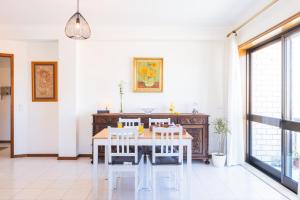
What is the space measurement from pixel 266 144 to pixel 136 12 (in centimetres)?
323

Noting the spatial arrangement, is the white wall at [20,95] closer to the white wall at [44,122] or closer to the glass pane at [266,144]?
the white wall at [44,122]

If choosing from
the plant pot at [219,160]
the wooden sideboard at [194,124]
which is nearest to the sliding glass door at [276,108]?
the plant pot at [219,160]

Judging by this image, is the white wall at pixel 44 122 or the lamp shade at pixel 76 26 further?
the white wall at pixel 44 122

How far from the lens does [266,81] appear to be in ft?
14.4

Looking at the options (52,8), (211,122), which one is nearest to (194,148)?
(211,122)

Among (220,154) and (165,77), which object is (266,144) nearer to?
(220,154)

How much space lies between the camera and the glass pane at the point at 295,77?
3.47 m

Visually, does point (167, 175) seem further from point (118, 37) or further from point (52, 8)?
point (52, 8)

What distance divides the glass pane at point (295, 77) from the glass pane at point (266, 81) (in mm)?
328

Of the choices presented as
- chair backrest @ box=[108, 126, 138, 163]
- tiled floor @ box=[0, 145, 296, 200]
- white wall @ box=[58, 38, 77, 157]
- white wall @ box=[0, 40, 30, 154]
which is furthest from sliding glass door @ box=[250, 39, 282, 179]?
white wall @ box=[0, 40, 30, 154]

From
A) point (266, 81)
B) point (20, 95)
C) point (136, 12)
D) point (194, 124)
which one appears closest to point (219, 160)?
point (194, 124)

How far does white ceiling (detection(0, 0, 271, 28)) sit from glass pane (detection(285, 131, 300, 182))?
1.95 m

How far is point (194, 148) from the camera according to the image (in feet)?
16.2

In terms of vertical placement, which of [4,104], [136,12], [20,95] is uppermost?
[136,12]
